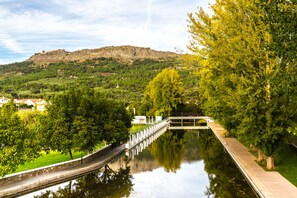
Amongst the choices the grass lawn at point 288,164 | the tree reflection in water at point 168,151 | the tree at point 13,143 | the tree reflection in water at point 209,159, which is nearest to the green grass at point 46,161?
the tree at point 13,143

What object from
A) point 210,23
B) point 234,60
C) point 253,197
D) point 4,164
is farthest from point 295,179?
point 4,164

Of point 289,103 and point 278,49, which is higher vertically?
point 278,49

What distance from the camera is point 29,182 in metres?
17.8

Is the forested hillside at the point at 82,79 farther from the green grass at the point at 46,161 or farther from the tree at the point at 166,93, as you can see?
the green grass at the point at 46,161

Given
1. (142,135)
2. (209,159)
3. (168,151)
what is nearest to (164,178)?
(209,159)

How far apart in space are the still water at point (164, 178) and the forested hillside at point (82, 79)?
4862cm

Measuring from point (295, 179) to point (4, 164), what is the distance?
1445 centimetres

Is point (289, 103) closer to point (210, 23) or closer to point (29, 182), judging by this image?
point (210, 23)

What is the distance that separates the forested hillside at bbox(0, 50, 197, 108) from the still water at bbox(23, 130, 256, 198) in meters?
48.6

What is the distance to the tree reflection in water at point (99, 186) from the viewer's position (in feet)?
55.6

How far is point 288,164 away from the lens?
21094 millimetres

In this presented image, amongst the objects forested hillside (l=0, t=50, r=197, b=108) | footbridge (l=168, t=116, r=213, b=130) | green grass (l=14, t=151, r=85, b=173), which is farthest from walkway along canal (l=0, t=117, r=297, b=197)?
forested hillside (l=0, t=50, r=197, b=108)

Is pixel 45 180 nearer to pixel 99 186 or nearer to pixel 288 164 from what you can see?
pixel 99 186

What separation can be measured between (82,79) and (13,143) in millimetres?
107401
